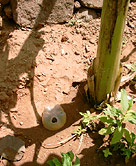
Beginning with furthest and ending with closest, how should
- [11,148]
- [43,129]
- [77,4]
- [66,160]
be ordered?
[77,4] < [43,129] < [11,148] < [66,160]

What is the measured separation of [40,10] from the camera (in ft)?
12.1

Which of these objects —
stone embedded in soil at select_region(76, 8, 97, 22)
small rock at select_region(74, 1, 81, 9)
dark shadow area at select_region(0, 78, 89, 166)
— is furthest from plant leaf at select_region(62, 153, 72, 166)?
small rock at select_region(74, 1, 81, 9)

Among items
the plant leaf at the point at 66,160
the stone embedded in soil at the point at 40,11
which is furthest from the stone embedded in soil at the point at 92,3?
the plant leaf at the point at 66,160

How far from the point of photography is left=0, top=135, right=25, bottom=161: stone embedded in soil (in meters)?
2.50

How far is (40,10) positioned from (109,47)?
179 centimetres

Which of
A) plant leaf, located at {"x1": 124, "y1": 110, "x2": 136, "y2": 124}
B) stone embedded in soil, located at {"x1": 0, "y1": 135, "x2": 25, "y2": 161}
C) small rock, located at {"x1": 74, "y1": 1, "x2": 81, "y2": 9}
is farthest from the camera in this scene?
small rock, located at {"x1": 74, "y1": 1, "x2": 81, "y2": 9}

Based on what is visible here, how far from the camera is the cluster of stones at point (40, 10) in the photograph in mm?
3600

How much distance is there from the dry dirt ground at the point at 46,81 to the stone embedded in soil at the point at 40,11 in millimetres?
125

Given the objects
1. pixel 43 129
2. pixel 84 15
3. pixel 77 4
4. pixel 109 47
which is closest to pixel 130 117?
pixel 109 47

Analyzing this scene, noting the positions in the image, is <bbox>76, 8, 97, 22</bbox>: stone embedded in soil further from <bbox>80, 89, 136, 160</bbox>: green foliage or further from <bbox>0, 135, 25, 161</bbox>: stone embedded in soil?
<bbox>0, 135, 25, 161</bbox>: stone embedded in soil

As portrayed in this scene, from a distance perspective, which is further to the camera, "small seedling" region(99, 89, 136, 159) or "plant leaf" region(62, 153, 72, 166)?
"small seedling" region(99, 89, 136, 159)

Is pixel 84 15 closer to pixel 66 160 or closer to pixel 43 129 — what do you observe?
pixel 43 129

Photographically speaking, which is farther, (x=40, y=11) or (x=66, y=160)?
(x=40, y=11)

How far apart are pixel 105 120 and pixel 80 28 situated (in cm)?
197
